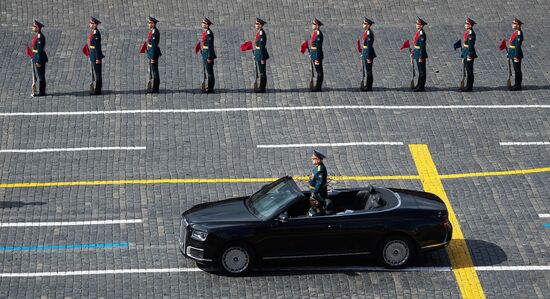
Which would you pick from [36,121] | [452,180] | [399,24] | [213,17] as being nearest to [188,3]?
[213,17]

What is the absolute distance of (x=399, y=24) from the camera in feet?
113

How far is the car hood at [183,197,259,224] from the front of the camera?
2123 cm

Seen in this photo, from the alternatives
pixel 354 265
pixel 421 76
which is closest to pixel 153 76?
pixel 421 76

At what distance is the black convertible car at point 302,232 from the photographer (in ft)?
69.1

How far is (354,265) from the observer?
71.3 ft

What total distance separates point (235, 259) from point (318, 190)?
186 centimetres

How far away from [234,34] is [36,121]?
7.16 m

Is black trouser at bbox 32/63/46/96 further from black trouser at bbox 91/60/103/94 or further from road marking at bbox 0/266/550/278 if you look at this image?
road marking at bbox 0/266/550/278

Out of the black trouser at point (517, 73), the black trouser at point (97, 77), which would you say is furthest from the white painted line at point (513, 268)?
the black trouser at point (97, 77)

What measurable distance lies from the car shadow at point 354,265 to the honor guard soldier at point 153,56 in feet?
29.8

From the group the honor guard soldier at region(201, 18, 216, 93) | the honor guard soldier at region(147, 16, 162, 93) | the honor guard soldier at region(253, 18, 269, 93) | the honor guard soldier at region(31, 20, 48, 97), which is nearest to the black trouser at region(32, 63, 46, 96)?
the honor guard soldier at region(31, 20, 48, 97)

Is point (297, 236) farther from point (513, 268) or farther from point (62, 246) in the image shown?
point (62, 246)

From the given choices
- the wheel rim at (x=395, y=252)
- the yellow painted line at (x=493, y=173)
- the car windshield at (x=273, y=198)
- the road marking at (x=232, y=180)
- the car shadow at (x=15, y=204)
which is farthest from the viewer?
the yellow painted line at (x=493, y=173)

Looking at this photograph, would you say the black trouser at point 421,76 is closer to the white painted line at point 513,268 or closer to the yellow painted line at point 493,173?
the yellow painted line at point 493,173
